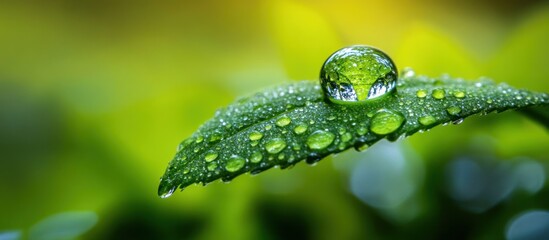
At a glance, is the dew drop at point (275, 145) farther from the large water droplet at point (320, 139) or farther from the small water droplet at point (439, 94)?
the small water droplet at point (439, 94)

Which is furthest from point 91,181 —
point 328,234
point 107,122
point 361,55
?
point 361,55

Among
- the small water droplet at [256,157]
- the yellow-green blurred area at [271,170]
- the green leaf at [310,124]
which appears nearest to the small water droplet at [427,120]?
the green leaf at [310,124]

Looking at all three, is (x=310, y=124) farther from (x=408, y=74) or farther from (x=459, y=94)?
(x=408, y=74)

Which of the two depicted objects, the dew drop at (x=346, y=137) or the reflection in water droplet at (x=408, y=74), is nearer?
the dew drop at (x=346, y=137)

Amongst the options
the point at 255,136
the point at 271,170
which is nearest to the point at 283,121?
the point at 255,136

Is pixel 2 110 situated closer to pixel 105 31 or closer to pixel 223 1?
pixel 105 31

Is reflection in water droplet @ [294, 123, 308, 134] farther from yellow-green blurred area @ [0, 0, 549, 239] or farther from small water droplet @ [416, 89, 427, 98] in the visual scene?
yellow-green blurred area @ [0, 0, 549, 239]

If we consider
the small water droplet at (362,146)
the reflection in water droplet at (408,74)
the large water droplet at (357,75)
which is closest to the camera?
the small water droplet at (362,146)

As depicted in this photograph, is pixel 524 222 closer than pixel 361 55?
No
